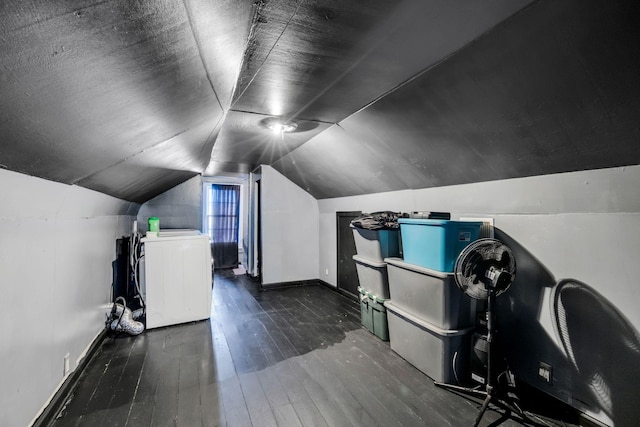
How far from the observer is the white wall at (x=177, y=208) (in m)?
4.63

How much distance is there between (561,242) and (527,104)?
960 millimetres

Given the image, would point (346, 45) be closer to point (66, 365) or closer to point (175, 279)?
point (66, 365)

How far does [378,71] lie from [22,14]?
1.50 meters

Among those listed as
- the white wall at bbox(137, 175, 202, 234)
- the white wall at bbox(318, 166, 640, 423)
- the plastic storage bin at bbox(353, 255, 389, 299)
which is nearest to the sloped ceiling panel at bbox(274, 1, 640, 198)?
the white wall at bbox(318, 166, 640, 423)

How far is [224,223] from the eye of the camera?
264 inches

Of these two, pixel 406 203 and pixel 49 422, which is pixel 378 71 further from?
pixel 49 422

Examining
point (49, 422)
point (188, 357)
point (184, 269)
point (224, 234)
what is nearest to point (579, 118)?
point (188, 357)

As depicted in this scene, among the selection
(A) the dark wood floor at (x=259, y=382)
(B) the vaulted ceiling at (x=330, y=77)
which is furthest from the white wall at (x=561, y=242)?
(A) the dark wood floor at (x=259, y=382)

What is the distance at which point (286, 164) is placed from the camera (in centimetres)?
439

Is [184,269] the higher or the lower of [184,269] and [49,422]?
the higher

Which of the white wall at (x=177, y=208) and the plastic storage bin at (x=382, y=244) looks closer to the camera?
the plastic storage bin at (x=382, y=244)

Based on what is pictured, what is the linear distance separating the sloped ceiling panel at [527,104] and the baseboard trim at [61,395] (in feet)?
9.43

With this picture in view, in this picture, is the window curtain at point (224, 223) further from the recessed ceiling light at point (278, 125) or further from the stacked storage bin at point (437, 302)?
the stacked storage bin at point (437, 302)

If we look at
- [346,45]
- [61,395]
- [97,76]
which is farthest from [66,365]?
[346,45]
